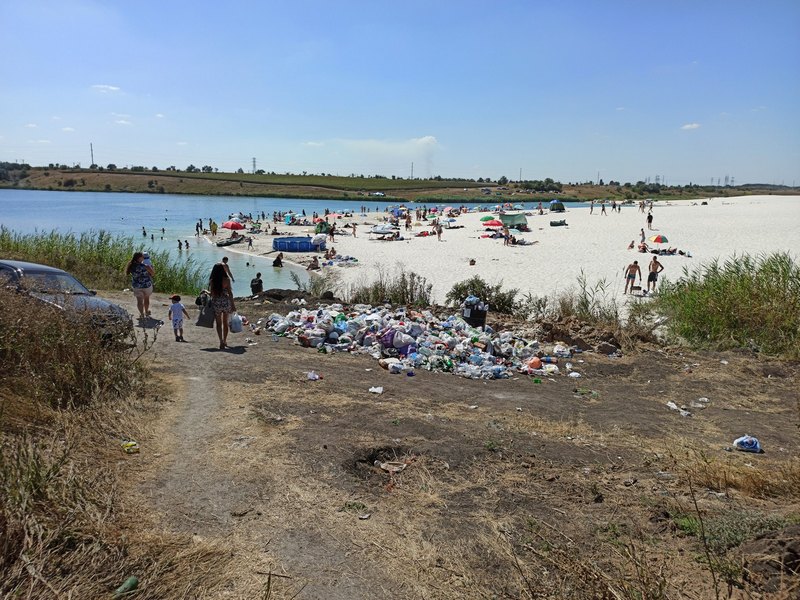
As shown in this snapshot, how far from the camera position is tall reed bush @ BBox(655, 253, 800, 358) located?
11469 mm

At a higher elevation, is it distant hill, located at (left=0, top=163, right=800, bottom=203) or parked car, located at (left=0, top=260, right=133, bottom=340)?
distant hill, located at (left=0, top=163, right=800, bottom=203)

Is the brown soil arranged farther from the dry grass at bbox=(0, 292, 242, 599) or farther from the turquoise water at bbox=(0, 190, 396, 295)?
the turquoise water at bbox=(0, 190, 396, 295)

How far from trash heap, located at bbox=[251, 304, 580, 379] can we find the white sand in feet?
19.5

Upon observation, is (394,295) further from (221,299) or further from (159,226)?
(159,226)

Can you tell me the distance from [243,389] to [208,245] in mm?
35364

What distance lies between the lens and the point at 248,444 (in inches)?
214

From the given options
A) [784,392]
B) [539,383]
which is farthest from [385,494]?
[784,392]

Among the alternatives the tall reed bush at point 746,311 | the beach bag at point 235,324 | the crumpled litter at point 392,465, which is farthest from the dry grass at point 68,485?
the tall reed bush at point 746,311

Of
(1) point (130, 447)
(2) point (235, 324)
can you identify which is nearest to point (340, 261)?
(2) point (235, 324)

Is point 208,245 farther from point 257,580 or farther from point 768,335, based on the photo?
point 257,580

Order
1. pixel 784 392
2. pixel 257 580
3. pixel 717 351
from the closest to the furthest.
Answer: pixel 257 580 < pixel 784 392 < pixel 717 351

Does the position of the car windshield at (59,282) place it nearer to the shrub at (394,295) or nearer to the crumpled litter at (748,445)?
the shrub at (394,295)

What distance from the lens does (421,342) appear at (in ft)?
34.1

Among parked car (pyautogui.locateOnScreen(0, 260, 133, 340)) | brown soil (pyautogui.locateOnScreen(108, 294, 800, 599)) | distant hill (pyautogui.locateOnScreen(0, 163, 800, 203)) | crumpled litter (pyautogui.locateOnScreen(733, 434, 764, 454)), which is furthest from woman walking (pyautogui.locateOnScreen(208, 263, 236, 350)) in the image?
distant hill (pyautogui.locateOnScreen(0, 163, 800, 203))
